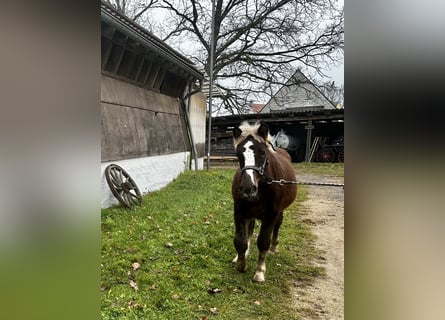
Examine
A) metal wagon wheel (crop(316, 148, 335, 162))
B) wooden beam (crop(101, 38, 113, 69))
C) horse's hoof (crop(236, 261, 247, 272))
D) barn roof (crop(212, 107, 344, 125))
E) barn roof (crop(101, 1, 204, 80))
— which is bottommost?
horse's hoof (crop(236, 261, 247, 272))

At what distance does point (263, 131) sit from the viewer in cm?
124

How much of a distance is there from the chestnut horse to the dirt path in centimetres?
18

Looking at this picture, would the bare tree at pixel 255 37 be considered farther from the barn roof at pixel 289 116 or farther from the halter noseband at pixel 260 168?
the halter noseband at pixel 260 168

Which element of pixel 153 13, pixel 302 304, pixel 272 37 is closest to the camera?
pixel 302 304

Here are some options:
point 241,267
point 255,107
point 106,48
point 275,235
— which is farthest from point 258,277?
point 106,48

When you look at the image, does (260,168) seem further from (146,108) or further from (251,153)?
(146,108)

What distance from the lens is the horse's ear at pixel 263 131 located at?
1.22m

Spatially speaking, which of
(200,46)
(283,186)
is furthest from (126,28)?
(283,186)

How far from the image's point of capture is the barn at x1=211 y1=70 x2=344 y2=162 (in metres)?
0.98

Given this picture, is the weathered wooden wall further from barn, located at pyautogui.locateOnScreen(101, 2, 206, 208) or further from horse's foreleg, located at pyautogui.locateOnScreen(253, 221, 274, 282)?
horse's foreleg, located at pyautogui.locateOnScreen(253, 221, 274, 282)

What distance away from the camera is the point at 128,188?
4.67ft

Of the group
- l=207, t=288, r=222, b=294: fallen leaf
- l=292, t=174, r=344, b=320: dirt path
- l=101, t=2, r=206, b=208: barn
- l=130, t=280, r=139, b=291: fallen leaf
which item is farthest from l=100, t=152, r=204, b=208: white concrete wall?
l=292, t=174, r=344, b=320: dirt path
